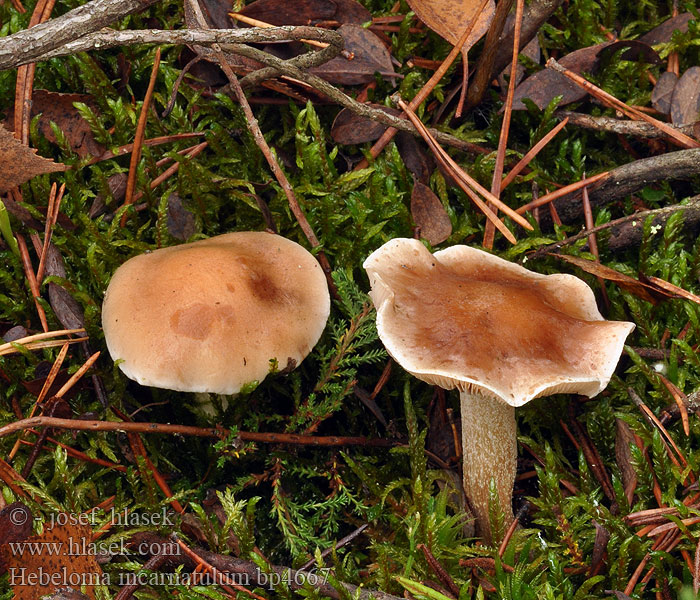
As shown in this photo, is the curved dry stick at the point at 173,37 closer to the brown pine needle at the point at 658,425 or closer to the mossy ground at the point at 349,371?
the mossy ground at the point at 349,371

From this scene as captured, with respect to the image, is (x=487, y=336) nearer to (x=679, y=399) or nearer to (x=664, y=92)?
(x=679, y=399)

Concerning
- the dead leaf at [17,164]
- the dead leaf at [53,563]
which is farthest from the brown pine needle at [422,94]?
the dead leaf at [53,563]

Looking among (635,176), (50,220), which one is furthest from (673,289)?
(50,220)

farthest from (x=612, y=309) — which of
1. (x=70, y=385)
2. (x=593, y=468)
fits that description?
(x=70, y=385)

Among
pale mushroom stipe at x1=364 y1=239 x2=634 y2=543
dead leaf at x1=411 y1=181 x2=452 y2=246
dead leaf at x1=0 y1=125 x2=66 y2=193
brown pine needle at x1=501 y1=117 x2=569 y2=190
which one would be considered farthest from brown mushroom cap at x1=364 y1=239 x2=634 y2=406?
dead leaf at x1=0 y1=125 x2=66 y2=193

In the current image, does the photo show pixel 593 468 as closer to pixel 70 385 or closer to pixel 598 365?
pixel 598 365

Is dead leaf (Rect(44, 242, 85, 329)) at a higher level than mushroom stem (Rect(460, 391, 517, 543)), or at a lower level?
higher

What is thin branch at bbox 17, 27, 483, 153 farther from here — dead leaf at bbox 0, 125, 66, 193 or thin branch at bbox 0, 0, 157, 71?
dead leaf at bbox 0, 125, 66, 193

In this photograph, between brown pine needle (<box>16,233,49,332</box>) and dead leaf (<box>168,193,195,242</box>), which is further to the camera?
dead leaf (<box>168,193,195,242</box>)
